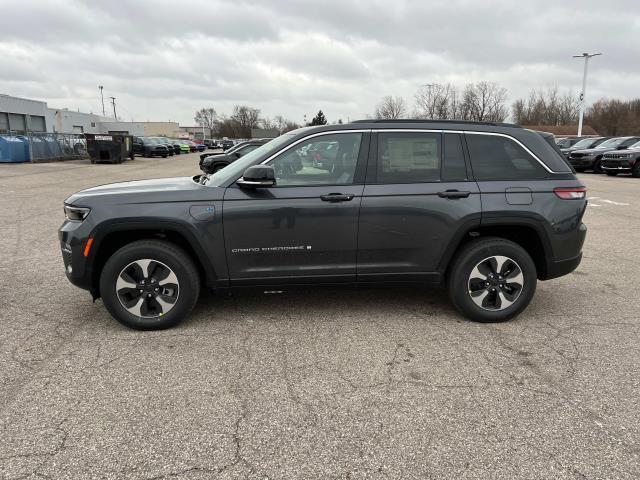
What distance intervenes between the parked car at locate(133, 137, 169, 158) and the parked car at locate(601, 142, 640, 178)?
33199 millimetres

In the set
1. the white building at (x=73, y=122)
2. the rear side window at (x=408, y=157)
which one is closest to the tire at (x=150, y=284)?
the rear side window at (x=408, y=157)

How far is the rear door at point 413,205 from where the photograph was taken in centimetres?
404

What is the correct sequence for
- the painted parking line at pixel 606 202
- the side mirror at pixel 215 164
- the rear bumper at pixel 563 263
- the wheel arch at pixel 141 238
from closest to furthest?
the wheel arch at pixel 141 238
the rear bumper at pixel 563 263
the painted parking line at pixel 606 202
the side mirror at pixel 215 164

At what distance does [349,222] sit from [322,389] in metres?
1.45

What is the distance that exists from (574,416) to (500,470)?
0.78 metres

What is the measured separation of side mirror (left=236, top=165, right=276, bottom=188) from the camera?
3779mm

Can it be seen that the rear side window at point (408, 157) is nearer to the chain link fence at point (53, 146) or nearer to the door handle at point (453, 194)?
the door handle at point (453, 194)

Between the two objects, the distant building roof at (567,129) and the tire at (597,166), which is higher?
the distant building roof at (567,129)

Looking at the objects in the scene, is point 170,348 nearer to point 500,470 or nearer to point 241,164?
point 241,164

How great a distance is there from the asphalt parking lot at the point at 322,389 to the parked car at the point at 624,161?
18004mm

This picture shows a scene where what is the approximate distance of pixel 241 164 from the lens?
4242 millimetres

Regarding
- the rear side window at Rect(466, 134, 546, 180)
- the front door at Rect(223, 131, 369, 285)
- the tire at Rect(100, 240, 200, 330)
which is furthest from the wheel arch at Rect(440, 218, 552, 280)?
the tire at Rect(100, 240, 200, 330)

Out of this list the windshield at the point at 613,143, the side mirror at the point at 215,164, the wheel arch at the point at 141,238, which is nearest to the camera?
the wheel arch at the point at 141,238

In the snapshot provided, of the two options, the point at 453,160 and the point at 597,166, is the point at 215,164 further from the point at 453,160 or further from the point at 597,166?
the point at 597,166
